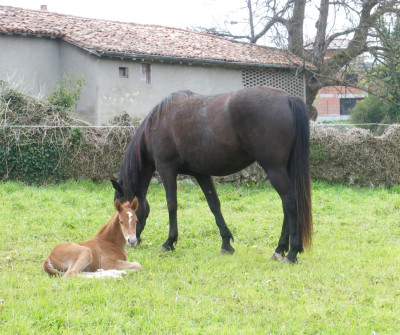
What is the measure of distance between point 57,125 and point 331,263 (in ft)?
28.5

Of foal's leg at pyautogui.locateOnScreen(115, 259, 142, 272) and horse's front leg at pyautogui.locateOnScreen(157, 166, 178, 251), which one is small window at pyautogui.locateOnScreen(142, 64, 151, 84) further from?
foal's leg at pyautogui.locateOnScreen(115, 259, 142, 272)

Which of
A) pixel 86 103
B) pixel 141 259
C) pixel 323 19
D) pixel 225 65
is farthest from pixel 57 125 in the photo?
pixel 323 19

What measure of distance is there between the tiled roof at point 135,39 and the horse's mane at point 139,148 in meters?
10.6

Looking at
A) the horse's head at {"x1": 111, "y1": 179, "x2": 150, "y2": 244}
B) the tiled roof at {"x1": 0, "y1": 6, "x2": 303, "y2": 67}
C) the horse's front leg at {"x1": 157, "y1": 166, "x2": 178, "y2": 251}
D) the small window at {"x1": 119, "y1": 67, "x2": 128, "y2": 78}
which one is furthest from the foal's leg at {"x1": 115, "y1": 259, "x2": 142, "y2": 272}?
the small window at {"x1": 119, "y1": 67, "x2": 128, "y2": 78}

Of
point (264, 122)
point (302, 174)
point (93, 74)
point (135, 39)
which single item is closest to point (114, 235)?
point (264, 122)

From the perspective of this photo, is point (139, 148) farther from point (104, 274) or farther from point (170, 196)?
point (104, 274)

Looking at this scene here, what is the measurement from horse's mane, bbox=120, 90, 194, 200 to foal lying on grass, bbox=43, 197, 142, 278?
1.25 m

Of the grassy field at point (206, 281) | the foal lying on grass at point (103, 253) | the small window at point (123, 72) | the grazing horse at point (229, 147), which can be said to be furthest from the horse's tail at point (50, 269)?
the small window at point (123, 72)

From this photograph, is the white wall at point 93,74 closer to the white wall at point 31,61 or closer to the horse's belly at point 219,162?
the white wall at point 31,61

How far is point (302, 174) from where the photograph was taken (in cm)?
618

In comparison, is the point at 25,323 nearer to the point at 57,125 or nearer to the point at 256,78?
the point at 57,125

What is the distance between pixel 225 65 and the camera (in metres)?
21.2

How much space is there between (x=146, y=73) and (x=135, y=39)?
1733 millimetres

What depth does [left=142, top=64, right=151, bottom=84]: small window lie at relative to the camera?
1917cm
